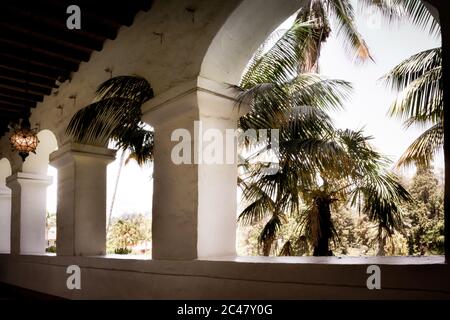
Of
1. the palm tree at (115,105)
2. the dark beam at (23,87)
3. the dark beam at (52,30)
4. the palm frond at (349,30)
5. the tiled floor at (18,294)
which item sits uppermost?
the palm frond at (349,30)

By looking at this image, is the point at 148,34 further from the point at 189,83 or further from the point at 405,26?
the point at 405,26

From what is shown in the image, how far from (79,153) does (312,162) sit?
4.06 m

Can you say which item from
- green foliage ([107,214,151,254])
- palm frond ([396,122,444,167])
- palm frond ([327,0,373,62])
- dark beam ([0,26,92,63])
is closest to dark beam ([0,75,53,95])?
dark beam ([0,26,92,63])

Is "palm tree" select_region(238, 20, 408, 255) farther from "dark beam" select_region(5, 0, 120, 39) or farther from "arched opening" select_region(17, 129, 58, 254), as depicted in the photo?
"arched opening" select_region(17, 129, 58, 254)

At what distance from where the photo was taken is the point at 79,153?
7.43 metres

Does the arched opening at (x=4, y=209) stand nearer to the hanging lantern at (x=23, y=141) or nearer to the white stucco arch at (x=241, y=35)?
the hanging lantern at (x=23, y=141)

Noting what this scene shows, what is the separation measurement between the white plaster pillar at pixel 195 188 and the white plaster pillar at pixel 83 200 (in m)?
2.73

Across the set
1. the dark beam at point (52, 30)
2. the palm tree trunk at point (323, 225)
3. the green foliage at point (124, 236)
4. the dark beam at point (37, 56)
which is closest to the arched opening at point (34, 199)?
the dark beam at point (37, 56)

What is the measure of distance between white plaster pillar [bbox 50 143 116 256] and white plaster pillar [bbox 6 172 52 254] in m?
2.80

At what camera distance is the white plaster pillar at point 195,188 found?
464cm

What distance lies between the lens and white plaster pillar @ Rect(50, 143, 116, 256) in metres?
7.38

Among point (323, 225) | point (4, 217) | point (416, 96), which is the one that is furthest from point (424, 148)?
point (4, 217)
